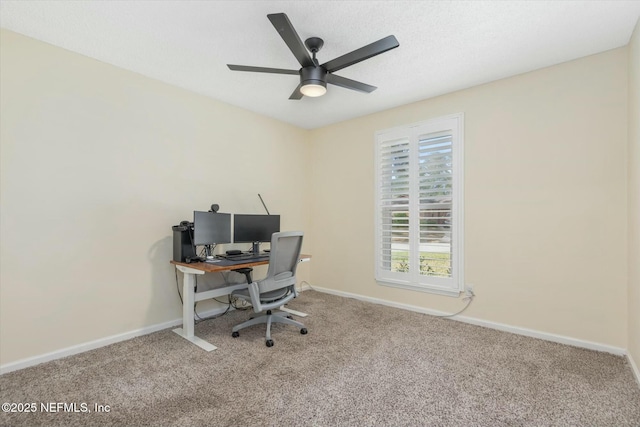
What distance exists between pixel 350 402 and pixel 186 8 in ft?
9.33

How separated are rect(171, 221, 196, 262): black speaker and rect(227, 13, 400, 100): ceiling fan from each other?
1.59 metres

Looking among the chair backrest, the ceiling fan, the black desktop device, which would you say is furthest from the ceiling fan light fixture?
the black desktop device

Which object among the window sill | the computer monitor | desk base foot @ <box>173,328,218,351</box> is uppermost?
the computer monitor

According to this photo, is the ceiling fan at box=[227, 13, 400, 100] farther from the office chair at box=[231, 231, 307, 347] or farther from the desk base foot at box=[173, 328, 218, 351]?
the desk base foot at box=[173, 328, 218, 351]

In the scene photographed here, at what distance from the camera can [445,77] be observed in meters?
3.02

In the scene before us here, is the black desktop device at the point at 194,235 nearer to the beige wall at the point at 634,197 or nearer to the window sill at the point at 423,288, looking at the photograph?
the window sill at the point at 423,288

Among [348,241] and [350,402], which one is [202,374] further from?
[348,241]

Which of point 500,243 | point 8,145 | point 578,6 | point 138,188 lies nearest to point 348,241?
point 500,243

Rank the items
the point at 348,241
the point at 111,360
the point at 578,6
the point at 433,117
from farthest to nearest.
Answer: the point at 348,241
the point at 433,117
the point at 111,360
the point at 578,6

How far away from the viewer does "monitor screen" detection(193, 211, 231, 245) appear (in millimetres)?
2971

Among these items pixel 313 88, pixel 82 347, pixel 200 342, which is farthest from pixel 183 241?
pixel 313 88

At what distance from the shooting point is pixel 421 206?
355 cm

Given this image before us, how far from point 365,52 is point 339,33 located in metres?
0.40

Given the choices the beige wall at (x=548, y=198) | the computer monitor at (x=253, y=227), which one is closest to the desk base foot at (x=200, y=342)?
the computer monitor at (x=253, y=227)
